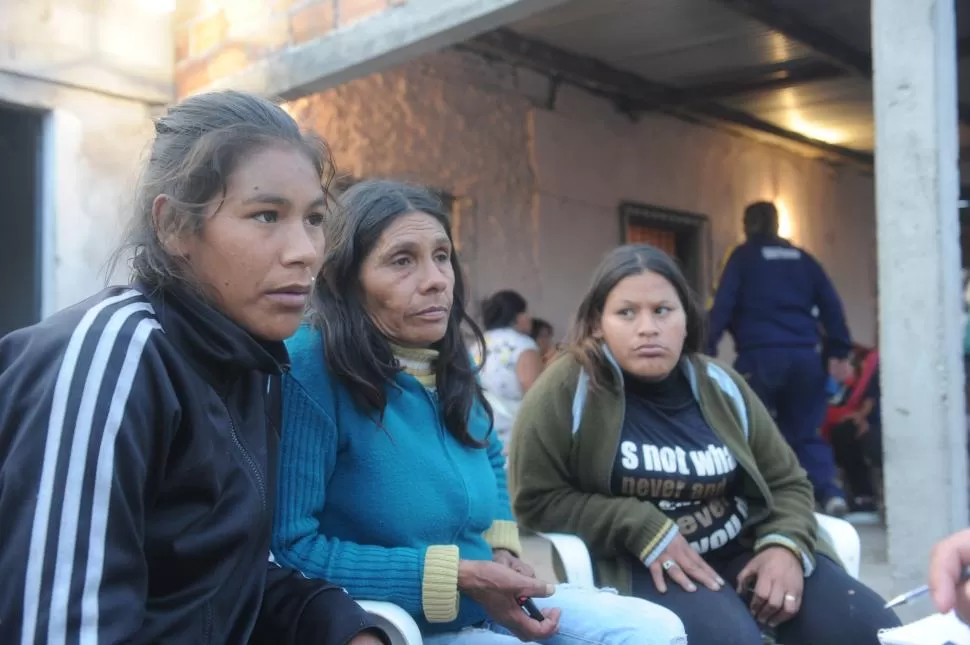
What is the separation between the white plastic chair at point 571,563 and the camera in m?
1.63

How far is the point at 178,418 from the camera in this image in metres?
1.17

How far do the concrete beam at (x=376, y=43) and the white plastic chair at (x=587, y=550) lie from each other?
223 cm

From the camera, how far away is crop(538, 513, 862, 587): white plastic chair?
2232 mm

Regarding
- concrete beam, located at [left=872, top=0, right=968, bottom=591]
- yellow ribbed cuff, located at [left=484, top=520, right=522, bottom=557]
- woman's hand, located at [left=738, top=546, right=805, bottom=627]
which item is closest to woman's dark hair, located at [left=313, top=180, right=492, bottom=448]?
yellow ribbed cuff, located at [left=484, top=520, right=522, bottom=557]

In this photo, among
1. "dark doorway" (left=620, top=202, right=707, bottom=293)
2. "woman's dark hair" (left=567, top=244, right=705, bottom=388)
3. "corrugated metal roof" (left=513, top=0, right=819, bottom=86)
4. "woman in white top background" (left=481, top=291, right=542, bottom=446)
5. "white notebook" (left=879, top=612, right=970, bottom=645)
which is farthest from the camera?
"dark doorway" (left=620, top=202, right=707, bottom=293)

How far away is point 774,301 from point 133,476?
14.7ft

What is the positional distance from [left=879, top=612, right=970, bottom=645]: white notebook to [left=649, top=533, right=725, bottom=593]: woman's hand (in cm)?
79

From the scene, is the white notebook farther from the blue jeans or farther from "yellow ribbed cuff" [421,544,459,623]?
"yellow ribbed cuff" [421,544,459,623]

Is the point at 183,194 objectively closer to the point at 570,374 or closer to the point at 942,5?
the point at 570,374

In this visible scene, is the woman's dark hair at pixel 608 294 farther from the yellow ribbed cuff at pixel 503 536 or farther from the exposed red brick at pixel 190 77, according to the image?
the exposed red brick at pixel 190 77

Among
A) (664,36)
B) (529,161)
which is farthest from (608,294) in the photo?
(529,161)

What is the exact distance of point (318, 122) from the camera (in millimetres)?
5348

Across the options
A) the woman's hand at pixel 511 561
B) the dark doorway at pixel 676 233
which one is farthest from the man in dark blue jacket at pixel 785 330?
the woman's hand at pixel 511 561

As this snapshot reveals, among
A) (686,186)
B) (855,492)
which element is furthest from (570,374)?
(686,186)
